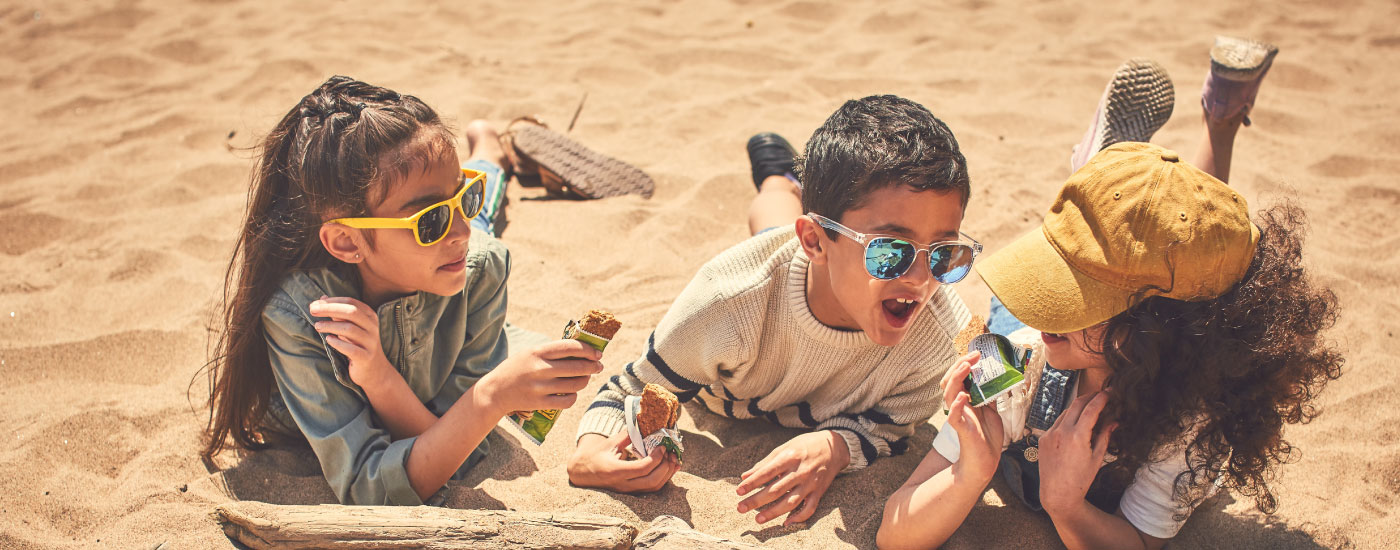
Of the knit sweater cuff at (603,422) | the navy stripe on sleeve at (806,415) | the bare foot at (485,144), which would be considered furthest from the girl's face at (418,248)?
the bare foot at (485,144)

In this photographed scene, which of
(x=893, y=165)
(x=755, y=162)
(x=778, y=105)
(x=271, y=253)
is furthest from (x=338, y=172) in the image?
(x=778, y=105)

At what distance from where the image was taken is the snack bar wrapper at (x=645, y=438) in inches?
94.2

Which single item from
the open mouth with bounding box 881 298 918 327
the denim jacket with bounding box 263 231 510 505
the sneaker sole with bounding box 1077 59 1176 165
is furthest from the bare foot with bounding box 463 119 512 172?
the sneaker sole with bounding box 1077 59 1176 165

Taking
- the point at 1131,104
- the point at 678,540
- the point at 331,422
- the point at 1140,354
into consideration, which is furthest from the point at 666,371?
the point at 1131,104

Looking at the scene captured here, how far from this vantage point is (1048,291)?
1.97 metres

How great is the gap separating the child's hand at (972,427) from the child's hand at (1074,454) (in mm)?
118

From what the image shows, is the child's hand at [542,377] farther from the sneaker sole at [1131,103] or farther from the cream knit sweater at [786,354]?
the sneaker sole at [1131,103]

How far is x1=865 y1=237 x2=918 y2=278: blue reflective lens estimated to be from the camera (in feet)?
7.14

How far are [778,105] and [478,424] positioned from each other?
328 cm

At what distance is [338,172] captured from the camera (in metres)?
2.28

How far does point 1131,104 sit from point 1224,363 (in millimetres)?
1776

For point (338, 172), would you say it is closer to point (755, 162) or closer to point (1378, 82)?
point (755, 162)

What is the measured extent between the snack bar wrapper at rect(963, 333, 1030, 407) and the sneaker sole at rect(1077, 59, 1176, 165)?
1.63 meters

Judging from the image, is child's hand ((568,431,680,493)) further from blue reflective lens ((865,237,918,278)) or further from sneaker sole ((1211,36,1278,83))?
sneaker sole ((1211,36,1278,83))
